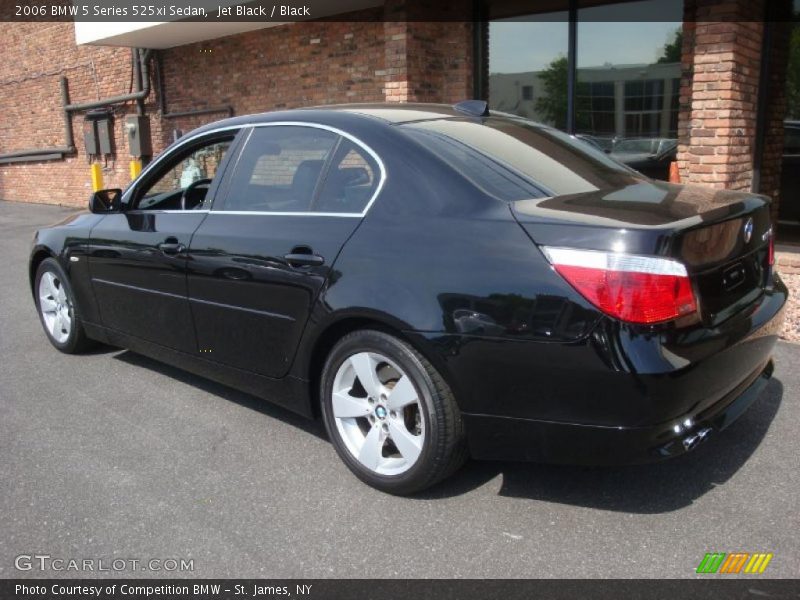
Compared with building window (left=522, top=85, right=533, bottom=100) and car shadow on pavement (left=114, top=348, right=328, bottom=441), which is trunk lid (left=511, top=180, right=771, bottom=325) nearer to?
car shadow on pavement (left=114, top=348, right=328, bottom=441)

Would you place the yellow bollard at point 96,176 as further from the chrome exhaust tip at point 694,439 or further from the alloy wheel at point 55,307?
the chrome exhaust tip at point 694,439

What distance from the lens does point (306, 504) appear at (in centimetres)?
309

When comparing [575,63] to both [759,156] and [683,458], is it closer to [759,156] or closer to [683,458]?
[759,156]

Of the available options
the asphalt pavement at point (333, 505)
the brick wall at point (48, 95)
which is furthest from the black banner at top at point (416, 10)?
the asphalt pavement at point (333, 505)

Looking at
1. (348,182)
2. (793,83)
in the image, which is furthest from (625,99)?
(348,182)

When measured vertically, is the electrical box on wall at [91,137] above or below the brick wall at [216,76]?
below

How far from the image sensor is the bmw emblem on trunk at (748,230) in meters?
2.94

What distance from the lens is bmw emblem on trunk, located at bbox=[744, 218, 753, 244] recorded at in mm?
2936

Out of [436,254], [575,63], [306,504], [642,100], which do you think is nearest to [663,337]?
[436,254]

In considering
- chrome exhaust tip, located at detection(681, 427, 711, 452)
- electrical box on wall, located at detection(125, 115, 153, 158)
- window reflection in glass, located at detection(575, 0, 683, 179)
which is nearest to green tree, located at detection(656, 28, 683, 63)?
window reflection in glass, located at detection(575, 0, 683, 179)

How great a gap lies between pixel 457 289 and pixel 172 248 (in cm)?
188

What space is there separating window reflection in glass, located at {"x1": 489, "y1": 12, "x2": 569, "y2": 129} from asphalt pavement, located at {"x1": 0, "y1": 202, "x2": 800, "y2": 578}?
17.8 ft

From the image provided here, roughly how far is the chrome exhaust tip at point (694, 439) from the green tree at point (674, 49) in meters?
5.88

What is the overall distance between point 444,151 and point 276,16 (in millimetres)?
8474
